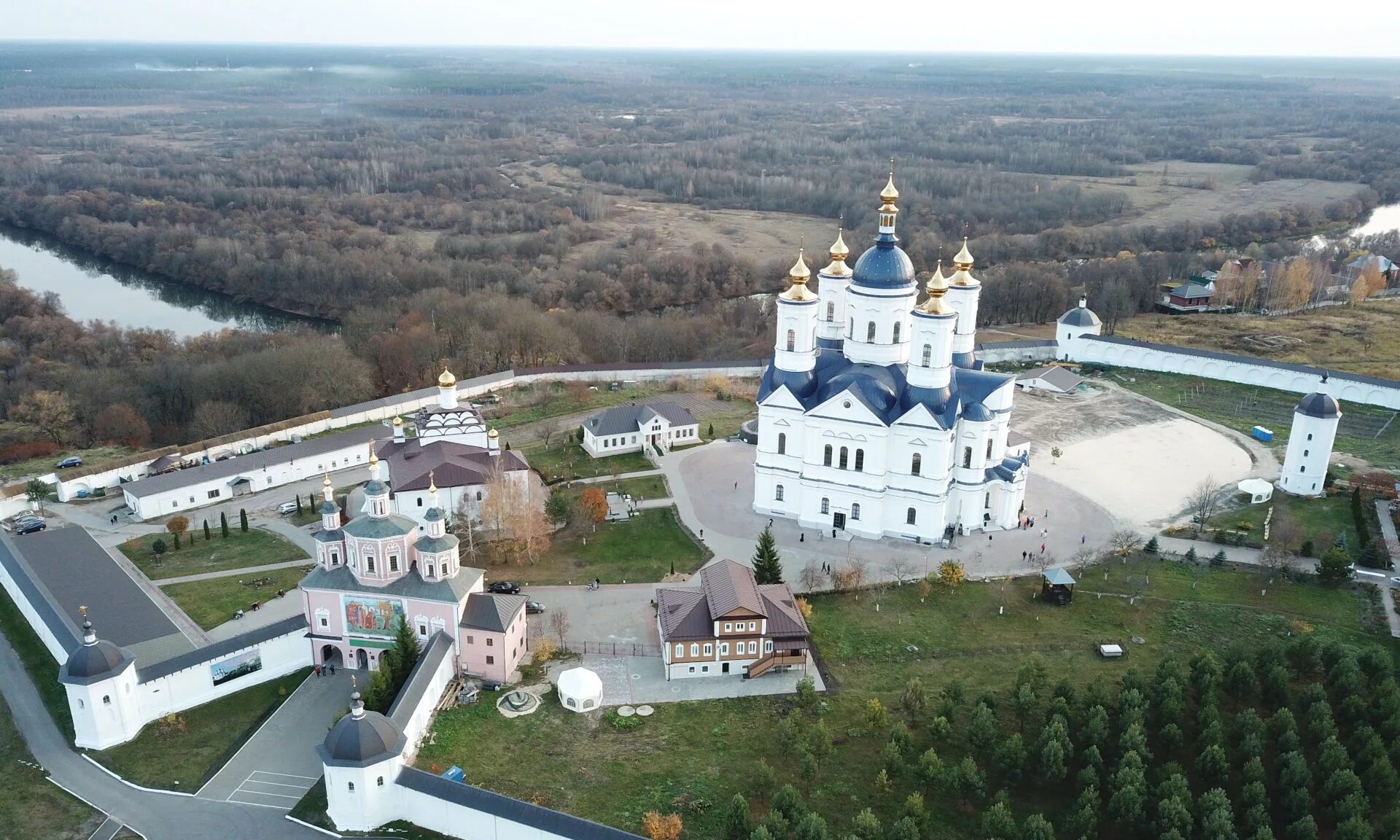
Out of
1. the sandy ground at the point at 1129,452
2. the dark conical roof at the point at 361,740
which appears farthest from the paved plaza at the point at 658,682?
the sandy ground at the point at 1129,452

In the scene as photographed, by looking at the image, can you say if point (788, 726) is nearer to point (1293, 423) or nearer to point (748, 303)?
point (1293, 423)

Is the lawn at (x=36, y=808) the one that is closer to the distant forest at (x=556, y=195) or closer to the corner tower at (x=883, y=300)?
the corner tower at (x=883, y=300)

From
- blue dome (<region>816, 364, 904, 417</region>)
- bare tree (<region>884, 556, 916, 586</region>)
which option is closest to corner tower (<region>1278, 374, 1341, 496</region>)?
blue dome (<region>816, 364, 904, 417</region>)

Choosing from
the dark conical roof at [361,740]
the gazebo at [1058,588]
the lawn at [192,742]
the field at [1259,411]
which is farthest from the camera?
the field at [1259,411]

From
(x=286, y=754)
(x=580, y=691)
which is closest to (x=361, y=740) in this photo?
A: (x=286, y=754)

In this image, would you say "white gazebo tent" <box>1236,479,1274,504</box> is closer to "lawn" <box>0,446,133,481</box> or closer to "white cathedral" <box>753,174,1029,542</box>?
"white cathedral" <box>753,174,1029,542</box>

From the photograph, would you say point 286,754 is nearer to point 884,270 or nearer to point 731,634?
point 731,634
